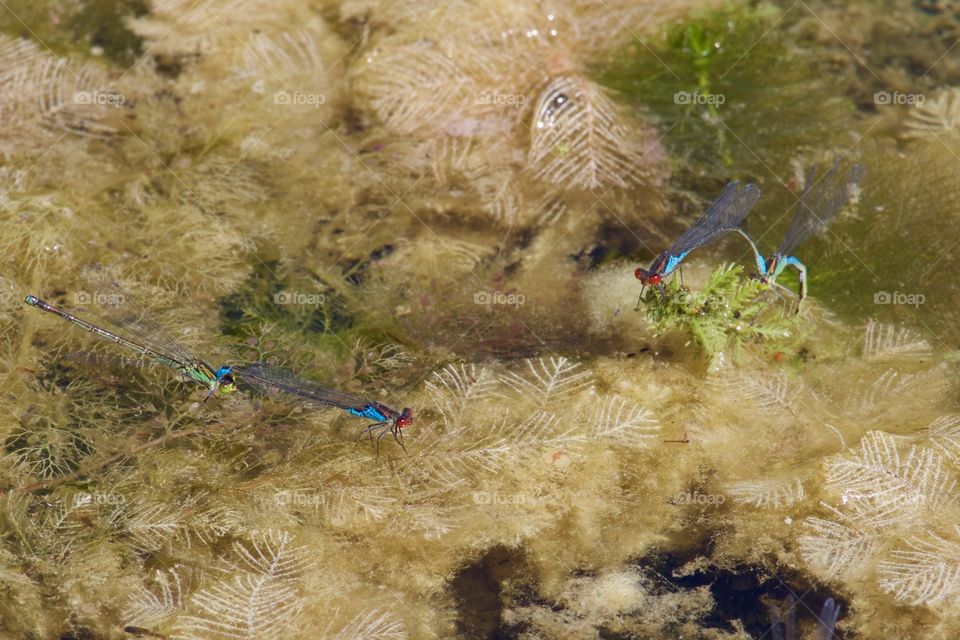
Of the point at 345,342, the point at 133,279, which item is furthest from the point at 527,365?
the point at 133,279

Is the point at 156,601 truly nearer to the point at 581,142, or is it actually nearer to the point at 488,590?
the point at 488,590

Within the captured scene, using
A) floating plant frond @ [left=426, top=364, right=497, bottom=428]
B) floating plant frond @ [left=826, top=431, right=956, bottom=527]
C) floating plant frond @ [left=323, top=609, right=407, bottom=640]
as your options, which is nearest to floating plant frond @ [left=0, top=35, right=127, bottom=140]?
floating plant frond @ [left=426, top=364, right=497, bottom=428]

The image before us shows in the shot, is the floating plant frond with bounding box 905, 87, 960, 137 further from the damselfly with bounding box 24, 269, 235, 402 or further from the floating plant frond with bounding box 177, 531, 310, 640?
the floating plant frond with bounding box 177, 531, 310, 640

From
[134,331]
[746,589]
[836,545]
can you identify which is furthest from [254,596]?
[836,545]

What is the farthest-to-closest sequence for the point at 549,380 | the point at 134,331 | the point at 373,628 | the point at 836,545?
1. the point at 134,331
2. the point at 549,380
3. the point at 836,545
4. the point at 373,628

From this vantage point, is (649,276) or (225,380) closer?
(649,276)

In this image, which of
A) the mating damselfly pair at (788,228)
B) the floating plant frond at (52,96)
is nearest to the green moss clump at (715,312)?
the mating damselfly pair at (788,228)
